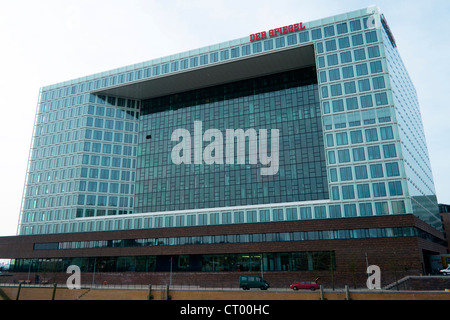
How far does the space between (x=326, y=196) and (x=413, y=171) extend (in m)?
17.0

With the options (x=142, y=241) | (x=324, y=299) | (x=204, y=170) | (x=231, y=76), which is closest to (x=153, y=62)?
(x=231, y=76)

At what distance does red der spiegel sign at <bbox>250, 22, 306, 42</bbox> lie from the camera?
7894cm

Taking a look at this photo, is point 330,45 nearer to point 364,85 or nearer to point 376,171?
point 364,85

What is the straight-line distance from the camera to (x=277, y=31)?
80.6 m

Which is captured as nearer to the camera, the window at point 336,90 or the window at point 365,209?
the window at point 365,209

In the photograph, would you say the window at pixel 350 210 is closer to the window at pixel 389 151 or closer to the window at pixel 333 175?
the window at pixel 333 175

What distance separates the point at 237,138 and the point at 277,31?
24399 mm

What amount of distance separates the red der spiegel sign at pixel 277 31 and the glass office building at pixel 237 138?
24cm

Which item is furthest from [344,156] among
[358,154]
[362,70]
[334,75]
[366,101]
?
[362,70]

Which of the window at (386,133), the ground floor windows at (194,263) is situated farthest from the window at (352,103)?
the ground floor windows at (194,263)

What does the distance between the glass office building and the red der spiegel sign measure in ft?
→ 0.79

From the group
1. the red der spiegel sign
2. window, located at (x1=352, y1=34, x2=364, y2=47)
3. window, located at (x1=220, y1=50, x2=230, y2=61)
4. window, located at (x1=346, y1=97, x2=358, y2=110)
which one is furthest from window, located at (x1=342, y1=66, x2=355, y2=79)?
window, located at (x1=220, y1=50, x2=230, y2=61)

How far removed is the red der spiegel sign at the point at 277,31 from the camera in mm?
78938

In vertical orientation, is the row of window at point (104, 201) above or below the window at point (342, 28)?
below
